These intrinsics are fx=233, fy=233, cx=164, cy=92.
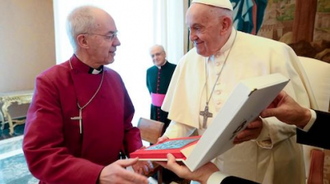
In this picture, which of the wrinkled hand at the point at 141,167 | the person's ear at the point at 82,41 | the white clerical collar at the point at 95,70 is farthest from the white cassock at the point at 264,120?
the person's ear at the point at 82,41

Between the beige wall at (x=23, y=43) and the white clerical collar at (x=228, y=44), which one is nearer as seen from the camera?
the white clerical collar at (x=228, y=44)

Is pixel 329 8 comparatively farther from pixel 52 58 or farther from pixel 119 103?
pixel 52 58

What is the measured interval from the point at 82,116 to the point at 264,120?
0.92 metres

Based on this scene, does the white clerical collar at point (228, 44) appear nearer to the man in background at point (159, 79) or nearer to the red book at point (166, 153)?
the red book at point (166, 153)

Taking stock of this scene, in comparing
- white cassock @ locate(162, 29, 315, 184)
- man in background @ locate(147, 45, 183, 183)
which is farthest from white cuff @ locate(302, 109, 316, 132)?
man in background @ locate(147, 45, 183, 183)

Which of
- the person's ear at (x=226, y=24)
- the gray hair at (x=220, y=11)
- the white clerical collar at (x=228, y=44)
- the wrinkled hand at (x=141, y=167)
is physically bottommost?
the wrinkled hand at (x=141, y=167)

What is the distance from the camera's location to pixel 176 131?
57.9 inches

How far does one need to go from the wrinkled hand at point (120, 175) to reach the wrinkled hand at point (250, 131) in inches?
18.0

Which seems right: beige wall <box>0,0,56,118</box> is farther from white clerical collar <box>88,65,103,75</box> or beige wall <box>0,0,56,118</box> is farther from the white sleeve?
the white sleeve

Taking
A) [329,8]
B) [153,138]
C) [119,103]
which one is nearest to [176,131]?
[119,103]

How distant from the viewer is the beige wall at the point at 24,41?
4.94 metres

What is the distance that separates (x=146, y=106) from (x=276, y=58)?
320 cm

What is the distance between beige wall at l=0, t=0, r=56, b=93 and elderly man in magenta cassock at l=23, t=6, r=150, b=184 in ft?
15.8

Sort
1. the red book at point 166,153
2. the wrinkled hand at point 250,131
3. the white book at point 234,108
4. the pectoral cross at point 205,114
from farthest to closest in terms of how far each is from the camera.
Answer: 1. the pectoral cross at point 205,114
2. the wrinkled hand at point 250,131
3. the red book at point 166,153
4. the white book at point 234,108
